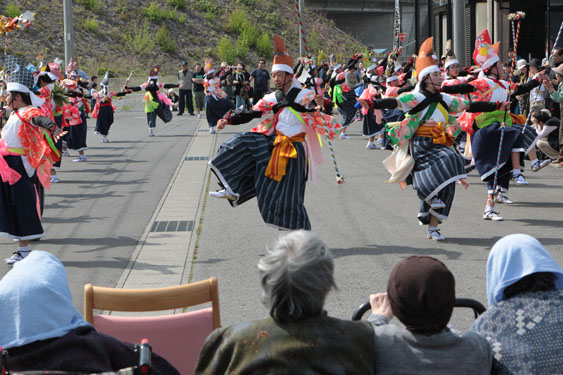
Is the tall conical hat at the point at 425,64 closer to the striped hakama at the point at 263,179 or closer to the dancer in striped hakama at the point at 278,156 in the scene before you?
the dancer in striped hakama at the point at 278,156

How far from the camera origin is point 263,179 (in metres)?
8.15

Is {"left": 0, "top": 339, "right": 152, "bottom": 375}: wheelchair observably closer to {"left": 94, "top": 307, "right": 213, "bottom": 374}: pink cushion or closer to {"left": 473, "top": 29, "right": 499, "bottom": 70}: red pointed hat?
{"left": 94, "top": 307, "right": 213, "bottom": 374}: pink cushion

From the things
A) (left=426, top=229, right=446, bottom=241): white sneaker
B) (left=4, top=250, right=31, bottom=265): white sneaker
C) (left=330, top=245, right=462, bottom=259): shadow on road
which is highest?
(left=4, top=250, right=31, bottom=265): white sneaker

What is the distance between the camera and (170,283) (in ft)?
22.6

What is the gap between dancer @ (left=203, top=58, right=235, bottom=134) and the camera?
73.8ft

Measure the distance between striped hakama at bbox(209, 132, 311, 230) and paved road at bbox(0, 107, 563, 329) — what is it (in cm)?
43

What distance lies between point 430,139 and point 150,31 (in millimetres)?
42417

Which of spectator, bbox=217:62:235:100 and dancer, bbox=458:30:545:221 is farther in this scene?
spectator, bbox=217:62:235:100

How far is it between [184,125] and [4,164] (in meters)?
17.4

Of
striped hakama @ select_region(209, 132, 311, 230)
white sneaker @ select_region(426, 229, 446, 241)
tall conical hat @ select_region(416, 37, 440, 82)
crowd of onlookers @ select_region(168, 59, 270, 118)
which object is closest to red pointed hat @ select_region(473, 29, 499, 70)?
tall conical hat @ select_region(416, 37, 440, 82)

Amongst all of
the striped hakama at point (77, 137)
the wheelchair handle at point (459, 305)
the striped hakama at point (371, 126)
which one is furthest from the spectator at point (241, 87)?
the wheelchair handle at point (459, 305)

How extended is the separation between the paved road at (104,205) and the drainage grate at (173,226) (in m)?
0.17

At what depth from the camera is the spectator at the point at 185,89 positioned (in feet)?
96.9

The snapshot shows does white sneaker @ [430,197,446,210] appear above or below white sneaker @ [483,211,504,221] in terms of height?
above
